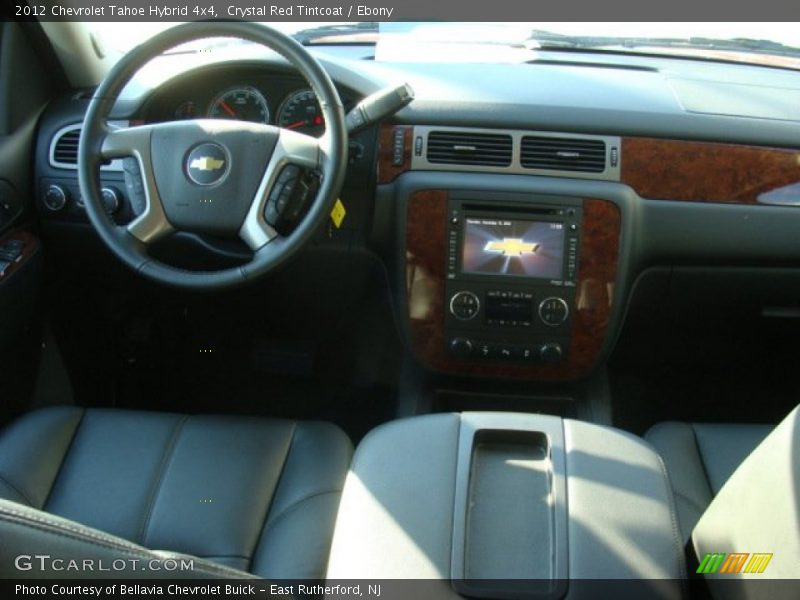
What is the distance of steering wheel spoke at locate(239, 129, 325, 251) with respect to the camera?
77.6 inches

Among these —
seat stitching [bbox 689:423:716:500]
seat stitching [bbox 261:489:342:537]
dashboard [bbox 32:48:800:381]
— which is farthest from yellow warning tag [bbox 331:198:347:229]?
seat stitching [bbox 689:423:716:500]

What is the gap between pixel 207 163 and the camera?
6.62 ft

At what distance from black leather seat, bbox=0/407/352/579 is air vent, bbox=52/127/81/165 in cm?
72

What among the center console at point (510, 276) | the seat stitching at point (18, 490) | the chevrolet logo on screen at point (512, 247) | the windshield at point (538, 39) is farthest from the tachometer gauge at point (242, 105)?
the seat stitching at point (18, 490)

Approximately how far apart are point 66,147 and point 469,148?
106 cm

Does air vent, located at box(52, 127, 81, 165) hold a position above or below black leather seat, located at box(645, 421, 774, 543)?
above

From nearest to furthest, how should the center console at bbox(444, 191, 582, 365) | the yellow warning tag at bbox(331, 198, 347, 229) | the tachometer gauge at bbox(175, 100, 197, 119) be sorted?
1. the yellow warning tag at bbox(331, 198, 347, 229)
2. the center console at bbox(444, 191, 582, 365)
3. the tachometer gauge at bbox(175, 100, 197, 119)

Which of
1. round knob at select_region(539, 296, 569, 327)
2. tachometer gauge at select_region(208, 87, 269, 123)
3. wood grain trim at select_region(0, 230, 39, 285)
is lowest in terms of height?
round knob at select_region(539, 296, 569, 327)

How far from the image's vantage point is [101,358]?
2.79 meters

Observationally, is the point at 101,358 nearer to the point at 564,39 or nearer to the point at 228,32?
the point at 228,32

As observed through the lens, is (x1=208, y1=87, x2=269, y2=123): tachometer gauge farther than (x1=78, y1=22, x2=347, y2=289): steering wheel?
Yes

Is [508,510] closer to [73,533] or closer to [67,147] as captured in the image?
[73,533]

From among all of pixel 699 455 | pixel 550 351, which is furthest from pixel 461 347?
pixel 699 455

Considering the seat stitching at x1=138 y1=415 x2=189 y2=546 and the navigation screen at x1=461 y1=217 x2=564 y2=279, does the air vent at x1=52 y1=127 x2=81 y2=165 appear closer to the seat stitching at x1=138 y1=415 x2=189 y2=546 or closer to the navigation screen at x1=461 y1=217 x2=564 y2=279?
the seat stitching at x1=138 y1=415 x2=189 y2=546
